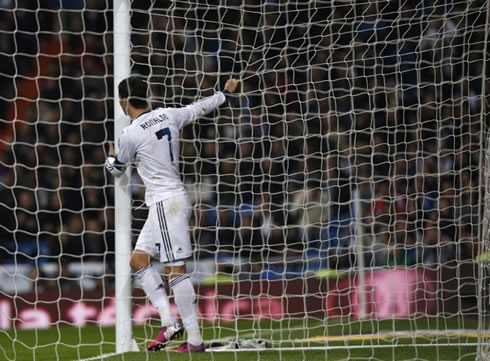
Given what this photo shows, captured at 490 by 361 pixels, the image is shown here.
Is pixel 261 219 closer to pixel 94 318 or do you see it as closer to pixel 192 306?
pixel 94 318

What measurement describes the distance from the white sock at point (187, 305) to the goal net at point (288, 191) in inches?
41.9

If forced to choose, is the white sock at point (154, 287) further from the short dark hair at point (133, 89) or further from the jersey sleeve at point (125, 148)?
the short dark hair at point (133, 89)

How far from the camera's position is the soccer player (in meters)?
6.45

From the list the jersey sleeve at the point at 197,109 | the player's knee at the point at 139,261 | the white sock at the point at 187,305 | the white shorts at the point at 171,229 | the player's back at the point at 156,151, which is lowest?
the white sock at the point at 187,305

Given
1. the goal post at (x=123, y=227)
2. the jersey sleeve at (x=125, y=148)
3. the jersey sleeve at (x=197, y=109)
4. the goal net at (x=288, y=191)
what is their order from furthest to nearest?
1. the goal net at (x=288, y=191)
2. the goal post at (x=123, y=227)
3. the jersey sleeve at (x=197, y=109)
4. the jersey sleeve at (x=125, y=148)

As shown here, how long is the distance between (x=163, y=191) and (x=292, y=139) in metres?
1.67

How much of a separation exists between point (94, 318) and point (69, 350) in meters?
3.02

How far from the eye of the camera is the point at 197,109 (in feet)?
21.8

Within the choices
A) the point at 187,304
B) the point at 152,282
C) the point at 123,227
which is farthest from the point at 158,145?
the point at 187,304

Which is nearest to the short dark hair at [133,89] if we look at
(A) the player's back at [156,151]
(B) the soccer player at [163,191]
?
(B) the soccer player at [163,191]

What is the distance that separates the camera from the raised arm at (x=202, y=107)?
21.6ft

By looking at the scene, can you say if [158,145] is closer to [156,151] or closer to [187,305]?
[156,151]

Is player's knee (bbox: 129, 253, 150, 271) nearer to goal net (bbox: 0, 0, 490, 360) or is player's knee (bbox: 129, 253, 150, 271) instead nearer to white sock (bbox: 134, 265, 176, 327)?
white sock (bbox: 134, 265, 176, 327)

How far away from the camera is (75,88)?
11953 mm
